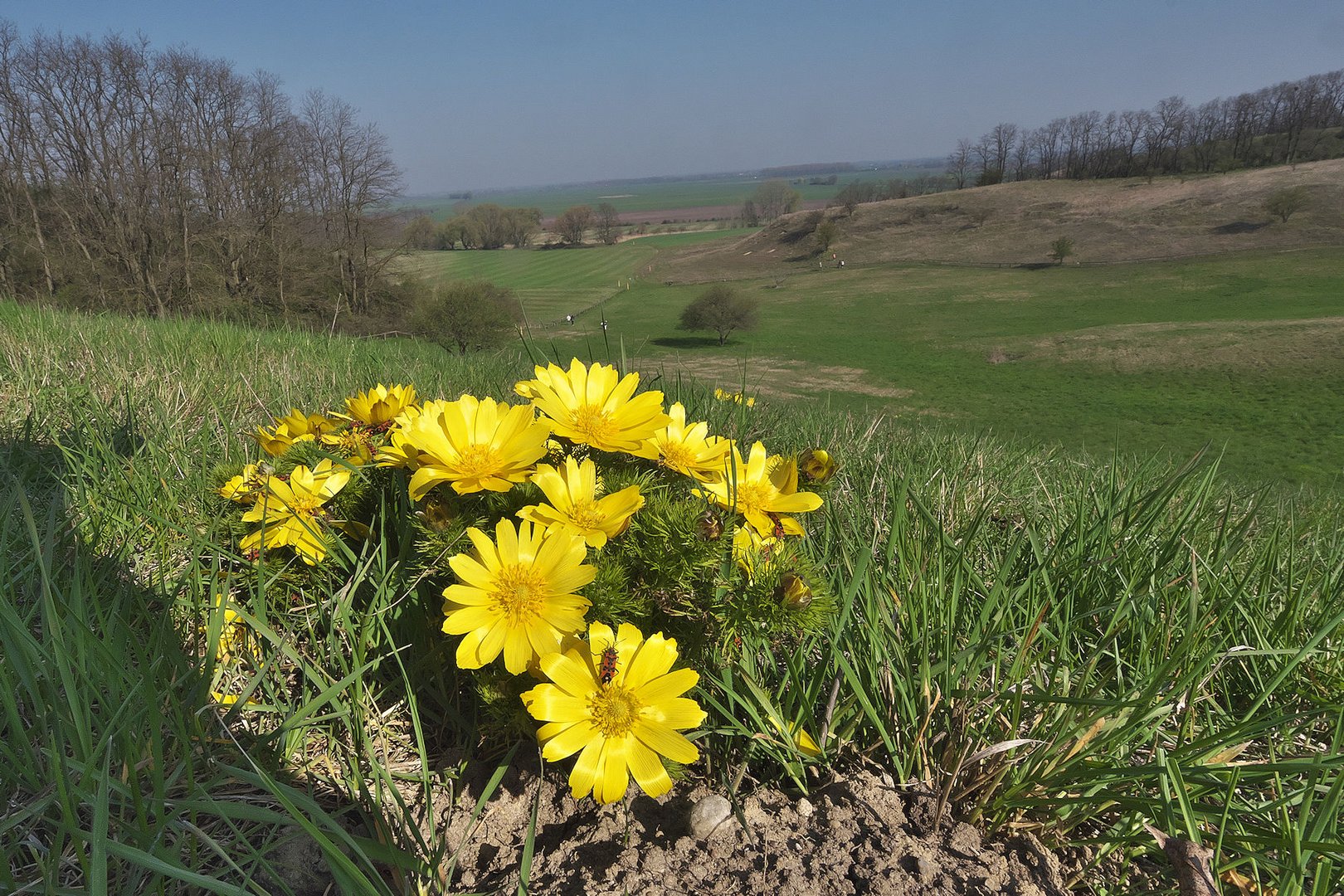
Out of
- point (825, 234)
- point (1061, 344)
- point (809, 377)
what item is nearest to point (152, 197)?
point (809, 377)

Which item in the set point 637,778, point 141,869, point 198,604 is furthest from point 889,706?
point 198,604

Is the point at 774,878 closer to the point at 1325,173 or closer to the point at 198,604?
the point at 198,604

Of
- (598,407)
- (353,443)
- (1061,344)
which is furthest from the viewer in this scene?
(1061,344)

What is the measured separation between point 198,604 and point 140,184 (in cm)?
3960

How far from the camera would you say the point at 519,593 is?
3.52 feet

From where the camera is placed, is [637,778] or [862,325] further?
[862,325]

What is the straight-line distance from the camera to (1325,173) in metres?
76.8

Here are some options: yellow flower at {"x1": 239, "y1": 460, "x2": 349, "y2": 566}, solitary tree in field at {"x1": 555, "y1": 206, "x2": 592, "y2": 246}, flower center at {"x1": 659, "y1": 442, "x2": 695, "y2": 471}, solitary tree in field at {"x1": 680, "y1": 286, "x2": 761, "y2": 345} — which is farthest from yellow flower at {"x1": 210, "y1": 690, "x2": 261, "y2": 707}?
solitary tree in field at {"x1": 555, "y1": 206, "x2": 592, "y2": 246}

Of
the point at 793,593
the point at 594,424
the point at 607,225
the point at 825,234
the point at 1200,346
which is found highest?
the point at 607,225

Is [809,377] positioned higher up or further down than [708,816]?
further down

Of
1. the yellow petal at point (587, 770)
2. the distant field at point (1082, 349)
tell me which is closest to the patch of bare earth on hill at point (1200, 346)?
the distant field at point (1082, 349)

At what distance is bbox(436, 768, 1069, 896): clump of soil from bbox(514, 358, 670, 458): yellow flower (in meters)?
0.60

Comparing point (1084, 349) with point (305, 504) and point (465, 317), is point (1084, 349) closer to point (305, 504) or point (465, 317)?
point (465, 317)

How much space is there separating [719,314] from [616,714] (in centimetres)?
6336
